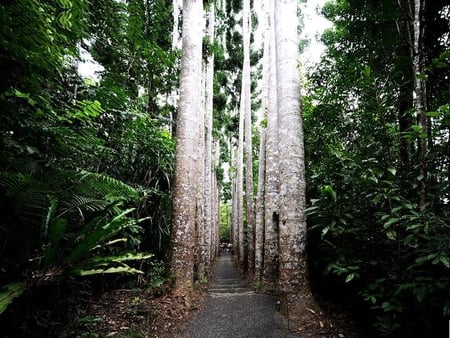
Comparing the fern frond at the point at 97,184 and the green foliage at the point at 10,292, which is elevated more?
the fern frond at the point at 97,184

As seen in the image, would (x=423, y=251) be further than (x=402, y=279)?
No

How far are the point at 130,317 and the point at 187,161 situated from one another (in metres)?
2.28

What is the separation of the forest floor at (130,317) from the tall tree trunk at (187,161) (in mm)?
429

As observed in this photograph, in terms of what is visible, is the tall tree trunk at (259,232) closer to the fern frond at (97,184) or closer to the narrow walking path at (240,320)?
the narrow walking path at (240,320)

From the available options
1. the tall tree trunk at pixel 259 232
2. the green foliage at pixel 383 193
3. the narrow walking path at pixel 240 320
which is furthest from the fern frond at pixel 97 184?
the tall tree trunk at pixel 259 232

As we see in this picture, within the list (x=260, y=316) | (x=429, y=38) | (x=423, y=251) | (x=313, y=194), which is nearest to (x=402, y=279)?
(x=423, y=251)

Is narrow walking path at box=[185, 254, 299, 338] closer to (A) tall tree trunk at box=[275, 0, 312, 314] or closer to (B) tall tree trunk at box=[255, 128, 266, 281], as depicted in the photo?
(A) tall tree trunk at box=[275, 0, 312, 314]

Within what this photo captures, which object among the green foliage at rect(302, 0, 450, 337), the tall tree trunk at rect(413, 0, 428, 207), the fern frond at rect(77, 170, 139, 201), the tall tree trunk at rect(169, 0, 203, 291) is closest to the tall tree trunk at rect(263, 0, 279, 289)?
the green foliage at rect(302, 0, 450, 337)

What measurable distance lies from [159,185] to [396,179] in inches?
180

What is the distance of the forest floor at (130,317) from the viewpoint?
199 centimetres

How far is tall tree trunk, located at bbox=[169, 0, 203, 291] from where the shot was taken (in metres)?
Result: 3.84

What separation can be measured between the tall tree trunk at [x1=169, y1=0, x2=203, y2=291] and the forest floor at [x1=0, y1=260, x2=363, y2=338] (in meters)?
0.43

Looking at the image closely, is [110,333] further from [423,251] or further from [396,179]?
[396,179]

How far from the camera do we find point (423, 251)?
205cm
